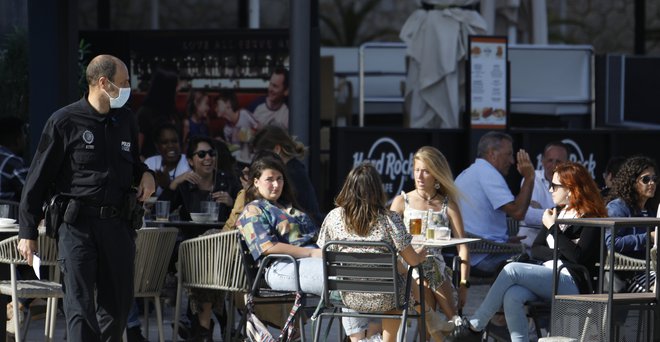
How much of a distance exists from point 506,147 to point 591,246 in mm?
1768

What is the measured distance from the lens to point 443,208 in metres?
7.75

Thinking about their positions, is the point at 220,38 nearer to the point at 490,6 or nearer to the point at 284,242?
the point at 490,6

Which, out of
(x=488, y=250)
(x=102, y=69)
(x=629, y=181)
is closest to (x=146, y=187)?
(x=102, y=69)

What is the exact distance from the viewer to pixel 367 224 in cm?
673

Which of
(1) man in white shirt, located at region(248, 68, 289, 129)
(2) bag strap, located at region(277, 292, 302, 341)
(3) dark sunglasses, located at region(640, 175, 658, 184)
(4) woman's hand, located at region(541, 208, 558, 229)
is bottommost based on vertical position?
(2) bag strap, located at region(277, 292, 302, 341)

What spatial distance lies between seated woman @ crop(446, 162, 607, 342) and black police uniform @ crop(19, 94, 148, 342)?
6.20 ft

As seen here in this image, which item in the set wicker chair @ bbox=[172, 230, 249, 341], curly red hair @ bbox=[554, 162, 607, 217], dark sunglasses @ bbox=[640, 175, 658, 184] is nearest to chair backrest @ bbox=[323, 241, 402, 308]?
wicker chair @ bbox=[172, 230, 249, 341]

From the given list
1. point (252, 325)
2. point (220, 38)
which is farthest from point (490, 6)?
point (252, 325)

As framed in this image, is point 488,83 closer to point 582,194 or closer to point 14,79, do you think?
point 14,79

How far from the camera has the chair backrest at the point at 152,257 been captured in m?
7.44

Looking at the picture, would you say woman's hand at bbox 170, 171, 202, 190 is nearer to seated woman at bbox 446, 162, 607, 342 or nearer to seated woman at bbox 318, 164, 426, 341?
seated woman at bbox 318, 164, 426, 341

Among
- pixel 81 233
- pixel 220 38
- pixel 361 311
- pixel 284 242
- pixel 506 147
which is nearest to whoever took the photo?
pixel 81 233

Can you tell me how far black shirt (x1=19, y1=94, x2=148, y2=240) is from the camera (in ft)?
20.4

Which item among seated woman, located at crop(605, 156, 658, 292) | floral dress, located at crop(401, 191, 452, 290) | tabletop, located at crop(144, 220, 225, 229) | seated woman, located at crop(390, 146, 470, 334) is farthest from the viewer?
tabletop, located at crop(144, 220, 225, 229)
